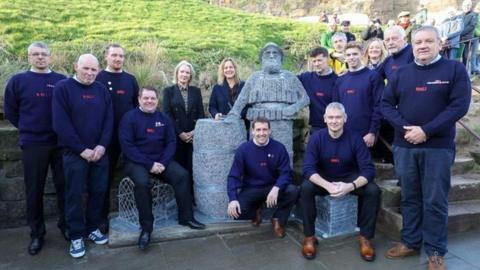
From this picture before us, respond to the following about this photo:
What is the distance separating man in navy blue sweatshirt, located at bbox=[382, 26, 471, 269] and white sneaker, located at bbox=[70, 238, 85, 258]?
3.09 meters

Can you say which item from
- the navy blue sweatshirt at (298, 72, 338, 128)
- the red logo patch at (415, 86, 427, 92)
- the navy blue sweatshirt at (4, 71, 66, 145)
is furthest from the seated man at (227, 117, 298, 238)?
the navy blue sweatshirt at (4, 71, 66, 145)

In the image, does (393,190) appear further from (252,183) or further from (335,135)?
(252,183)

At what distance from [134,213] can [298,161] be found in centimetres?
241

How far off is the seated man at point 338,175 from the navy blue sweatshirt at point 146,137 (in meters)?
1.55

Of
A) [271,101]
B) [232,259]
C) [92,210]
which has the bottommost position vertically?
[232,259]

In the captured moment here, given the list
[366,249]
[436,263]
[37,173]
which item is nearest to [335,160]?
[366,249]

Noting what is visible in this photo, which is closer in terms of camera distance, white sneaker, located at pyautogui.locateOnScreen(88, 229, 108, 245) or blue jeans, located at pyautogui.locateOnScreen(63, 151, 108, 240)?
blue jeans, located at pyautogui.locateOnScreen(63, 151, 108, 240)

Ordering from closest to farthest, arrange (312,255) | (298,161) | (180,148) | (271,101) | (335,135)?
(312,255) → (335,135) → (271,101) → (180,148) → (298,161)

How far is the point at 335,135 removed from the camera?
12.9 ft

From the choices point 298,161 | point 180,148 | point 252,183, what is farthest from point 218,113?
point 298,161

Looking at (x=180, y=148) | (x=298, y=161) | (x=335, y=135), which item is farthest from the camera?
(x=298, y=161)

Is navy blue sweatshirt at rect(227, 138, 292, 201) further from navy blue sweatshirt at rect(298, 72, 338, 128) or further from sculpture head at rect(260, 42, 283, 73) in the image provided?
sculpture head at rect(260, 42, 283, 73)

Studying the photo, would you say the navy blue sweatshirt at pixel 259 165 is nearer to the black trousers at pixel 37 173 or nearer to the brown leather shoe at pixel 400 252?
the brown leather shoe at pixel 400 252

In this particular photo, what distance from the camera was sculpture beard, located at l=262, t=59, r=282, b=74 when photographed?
466 centimetres
